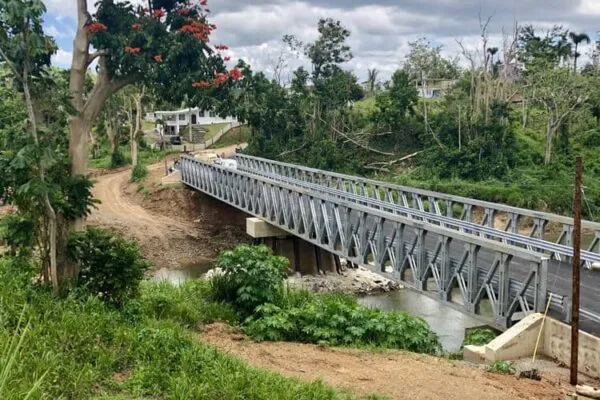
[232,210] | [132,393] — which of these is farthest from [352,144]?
[132,393]

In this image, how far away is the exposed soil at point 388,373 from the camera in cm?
719

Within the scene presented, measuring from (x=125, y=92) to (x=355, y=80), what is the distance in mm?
17719

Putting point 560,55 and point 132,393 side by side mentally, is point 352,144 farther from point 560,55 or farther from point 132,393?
point 132,393

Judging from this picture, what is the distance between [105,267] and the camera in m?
8.71

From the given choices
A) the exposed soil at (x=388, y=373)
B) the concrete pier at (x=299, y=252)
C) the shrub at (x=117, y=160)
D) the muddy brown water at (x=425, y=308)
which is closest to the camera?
the exposed soil at (x=388, y=373)

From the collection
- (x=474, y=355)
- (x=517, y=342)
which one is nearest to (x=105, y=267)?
(x=474, y=355)

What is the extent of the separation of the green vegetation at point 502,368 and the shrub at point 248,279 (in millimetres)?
3697

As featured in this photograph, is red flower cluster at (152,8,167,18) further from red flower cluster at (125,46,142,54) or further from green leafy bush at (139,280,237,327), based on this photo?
green leafy bush at (139,280,237,327)

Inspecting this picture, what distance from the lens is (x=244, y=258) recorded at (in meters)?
10.7

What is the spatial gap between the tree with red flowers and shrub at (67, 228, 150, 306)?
45.7 inches

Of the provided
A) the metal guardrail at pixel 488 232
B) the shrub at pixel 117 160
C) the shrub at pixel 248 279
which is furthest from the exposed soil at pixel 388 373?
the shrub at pixel 117 160

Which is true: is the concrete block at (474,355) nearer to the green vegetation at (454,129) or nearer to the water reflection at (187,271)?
the water reflection at (187,271)

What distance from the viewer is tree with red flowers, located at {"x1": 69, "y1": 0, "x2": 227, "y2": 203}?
9086 mm

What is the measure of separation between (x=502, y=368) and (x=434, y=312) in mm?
9673
